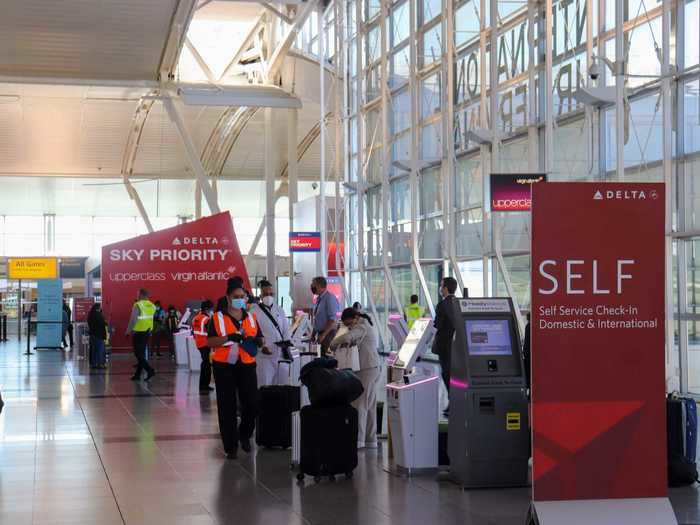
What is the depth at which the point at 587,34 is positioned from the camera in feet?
49.1

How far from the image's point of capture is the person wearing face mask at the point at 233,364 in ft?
31.2

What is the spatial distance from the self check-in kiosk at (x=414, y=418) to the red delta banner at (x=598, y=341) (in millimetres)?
3032

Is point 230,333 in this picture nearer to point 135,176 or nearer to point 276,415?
point 276,415

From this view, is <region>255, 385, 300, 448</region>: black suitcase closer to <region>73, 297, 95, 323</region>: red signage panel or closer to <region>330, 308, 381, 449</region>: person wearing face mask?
<region>330, 308, 381, 449</region>: person wearing face mask

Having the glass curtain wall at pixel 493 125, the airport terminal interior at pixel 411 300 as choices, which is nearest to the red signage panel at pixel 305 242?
the airport terminal interior at pixel 411 300

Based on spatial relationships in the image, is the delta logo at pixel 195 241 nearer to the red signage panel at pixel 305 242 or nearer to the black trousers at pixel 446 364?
the red signage panel at pixel 305 242

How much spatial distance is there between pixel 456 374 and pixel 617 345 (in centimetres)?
267

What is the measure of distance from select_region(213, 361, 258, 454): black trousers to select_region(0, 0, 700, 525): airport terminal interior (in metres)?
0.02

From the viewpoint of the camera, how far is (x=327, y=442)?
8172mm

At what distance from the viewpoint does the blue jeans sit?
75.1 ft

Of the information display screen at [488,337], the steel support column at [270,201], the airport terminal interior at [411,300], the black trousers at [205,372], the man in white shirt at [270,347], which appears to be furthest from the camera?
the steel support column at [270,201]

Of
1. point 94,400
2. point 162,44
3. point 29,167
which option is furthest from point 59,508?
point 29,167

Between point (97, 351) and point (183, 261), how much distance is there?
6.57 metres

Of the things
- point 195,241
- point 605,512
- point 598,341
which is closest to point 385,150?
point 195,241
